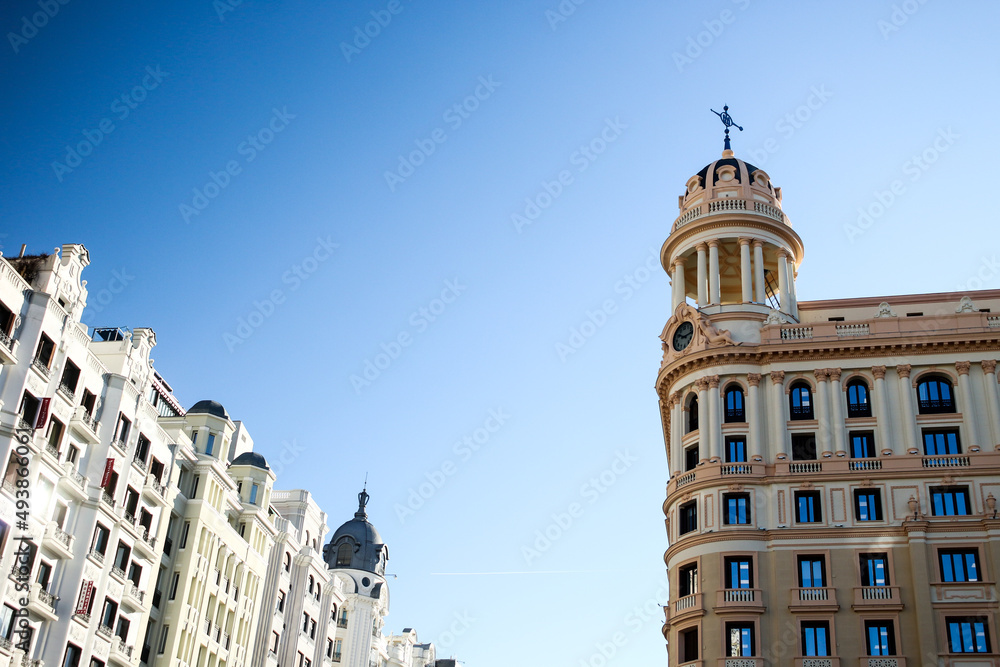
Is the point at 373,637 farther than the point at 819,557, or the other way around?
the point at 373,637

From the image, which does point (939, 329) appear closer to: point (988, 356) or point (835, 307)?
point (988, 356)

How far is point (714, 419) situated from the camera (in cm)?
6806

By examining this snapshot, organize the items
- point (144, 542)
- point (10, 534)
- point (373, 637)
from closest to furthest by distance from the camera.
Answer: point (10, 534) < point (144, 542) < point (373, 637)

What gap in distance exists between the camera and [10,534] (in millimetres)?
50938

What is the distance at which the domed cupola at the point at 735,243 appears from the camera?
7381 cm

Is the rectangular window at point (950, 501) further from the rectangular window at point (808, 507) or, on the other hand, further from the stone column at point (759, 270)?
the stone column at point (759, 270)

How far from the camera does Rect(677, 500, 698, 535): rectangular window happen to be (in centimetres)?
6638

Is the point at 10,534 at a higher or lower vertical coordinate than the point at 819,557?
lower

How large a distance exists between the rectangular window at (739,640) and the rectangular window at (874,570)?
7.06m

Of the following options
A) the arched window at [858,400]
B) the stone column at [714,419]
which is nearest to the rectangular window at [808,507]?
the stone column at [714,419]

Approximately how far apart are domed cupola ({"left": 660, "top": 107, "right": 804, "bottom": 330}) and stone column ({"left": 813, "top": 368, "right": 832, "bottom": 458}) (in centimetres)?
545

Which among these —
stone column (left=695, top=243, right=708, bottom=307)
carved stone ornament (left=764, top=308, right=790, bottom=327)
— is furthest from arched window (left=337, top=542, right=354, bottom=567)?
carved stone ornament (left=764, top=308, right=790, bottom=327)

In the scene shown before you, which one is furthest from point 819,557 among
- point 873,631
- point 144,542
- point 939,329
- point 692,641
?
point 144,542

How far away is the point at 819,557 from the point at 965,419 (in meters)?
12.5
